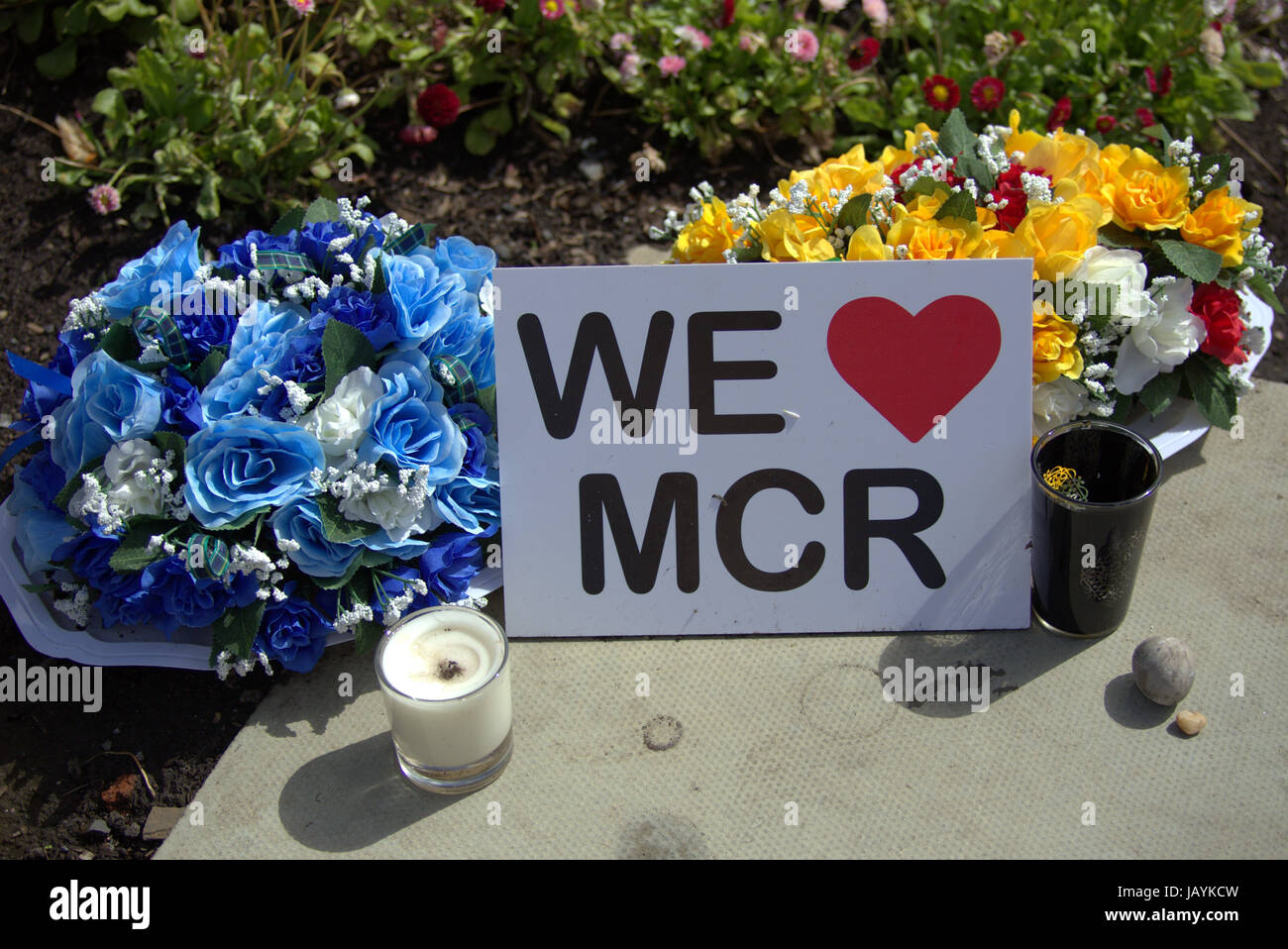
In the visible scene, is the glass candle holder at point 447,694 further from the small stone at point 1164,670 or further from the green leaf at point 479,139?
the green leaf at point 479,139

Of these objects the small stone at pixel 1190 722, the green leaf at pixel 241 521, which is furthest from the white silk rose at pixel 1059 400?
the green leaf at pixel 241 521

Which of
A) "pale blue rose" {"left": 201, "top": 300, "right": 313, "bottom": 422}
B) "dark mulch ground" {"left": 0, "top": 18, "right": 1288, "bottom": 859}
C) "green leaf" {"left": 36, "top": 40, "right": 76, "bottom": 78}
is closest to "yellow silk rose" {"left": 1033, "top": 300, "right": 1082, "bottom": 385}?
"dark mulch ground" {"left": 0, "top": 18, "right": 1288, "bottom": 859}

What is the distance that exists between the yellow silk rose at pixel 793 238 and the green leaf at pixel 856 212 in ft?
0.16

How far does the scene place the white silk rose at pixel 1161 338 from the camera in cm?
236

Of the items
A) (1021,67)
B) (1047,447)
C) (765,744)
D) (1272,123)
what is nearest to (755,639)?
(765,744)

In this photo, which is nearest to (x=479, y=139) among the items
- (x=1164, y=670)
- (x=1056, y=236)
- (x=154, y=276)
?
(x=154, y=276)

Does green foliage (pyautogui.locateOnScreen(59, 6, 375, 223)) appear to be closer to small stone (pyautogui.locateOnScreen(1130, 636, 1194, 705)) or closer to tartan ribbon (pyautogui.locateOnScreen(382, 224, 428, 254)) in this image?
tartan ribbon (pyautogui.locateOnScreen(382, 224, 428, 254))

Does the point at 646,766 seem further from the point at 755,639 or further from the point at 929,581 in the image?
the point at 929,581

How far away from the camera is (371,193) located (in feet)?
10.8

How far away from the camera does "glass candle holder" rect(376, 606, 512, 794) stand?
1.90 metres

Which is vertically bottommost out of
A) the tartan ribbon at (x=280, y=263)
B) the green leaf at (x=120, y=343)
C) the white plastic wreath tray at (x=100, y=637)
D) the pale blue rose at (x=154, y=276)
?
the white plastic wreath tray at (x=100, y=637)

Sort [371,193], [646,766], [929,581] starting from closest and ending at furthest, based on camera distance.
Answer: [646,766], [929,581], [371,193]

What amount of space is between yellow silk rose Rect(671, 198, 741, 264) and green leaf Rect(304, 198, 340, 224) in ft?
2.42

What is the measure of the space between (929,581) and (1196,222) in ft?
3.02
